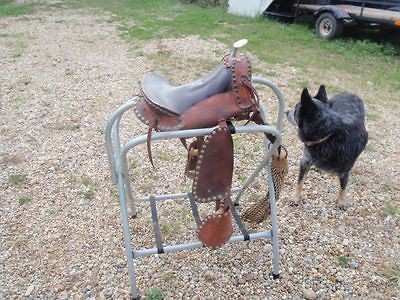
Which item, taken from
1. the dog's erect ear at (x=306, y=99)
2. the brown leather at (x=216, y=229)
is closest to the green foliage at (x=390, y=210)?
the dog's erect ear at (x=306, y=99)

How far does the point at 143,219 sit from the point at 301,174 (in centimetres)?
130

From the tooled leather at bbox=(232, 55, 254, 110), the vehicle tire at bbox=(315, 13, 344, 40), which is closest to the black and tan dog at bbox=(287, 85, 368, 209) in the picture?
the tooled leather at bbox=(232, 55, 254, 110)

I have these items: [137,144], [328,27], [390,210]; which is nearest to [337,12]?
[328,27]

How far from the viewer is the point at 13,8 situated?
936cm

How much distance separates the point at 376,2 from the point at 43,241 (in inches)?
277

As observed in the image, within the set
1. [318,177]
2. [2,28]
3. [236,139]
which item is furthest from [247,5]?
[318,177]

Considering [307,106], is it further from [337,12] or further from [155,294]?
[337,12]

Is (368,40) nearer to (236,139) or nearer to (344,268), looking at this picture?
(236,139)

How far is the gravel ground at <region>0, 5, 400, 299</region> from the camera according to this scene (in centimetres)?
233

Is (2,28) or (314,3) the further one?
(314,3)

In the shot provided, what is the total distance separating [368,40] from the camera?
711 cm

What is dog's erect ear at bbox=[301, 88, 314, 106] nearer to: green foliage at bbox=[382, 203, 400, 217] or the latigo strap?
the latigo strap

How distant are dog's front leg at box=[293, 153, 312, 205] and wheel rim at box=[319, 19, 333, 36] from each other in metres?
5.21

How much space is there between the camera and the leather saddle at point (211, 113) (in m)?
1.80
